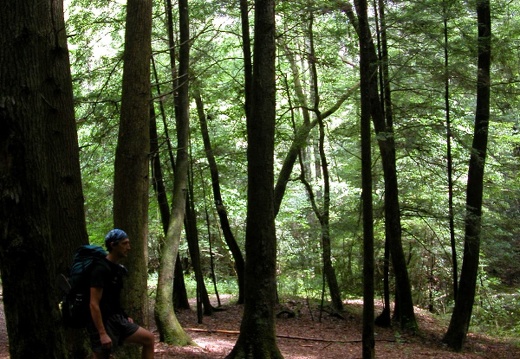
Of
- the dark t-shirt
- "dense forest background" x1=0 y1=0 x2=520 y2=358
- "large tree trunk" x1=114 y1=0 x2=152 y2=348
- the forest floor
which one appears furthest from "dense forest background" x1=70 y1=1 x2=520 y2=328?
the dark t-shirt

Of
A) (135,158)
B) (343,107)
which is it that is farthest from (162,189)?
(343,107)

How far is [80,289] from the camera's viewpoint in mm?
3961

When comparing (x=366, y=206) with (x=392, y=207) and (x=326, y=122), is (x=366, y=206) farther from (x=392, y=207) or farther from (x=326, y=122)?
(x=326, y=122)

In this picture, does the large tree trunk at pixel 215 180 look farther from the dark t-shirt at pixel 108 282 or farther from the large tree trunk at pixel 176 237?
the dark t-shirt at pixel 108 282

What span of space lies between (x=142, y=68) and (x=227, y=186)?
396 inches

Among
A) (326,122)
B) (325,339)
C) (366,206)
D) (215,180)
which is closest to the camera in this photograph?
(366,206)

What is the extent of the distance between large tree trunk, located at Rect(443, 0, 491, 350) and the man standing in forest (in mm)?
8449

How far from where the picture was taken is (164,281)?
7879mm

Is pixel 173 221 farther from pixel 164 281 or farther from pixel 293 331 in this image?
pixel 293 331

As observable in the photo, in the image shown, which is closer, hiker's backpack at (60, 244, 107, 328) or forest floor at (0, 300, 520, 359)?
hiker's backpack at (60, 244, 107, 328)

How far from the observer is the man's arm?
3.86 metres

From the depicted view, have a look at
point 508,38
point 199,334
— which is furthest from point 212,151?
point 508,38

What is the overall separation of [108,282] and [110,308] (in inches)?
10.9

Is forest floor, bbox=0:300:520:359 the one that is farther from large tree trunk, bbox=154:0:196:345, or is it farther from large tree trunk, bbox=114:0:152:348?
large tree trunk, bbox=114:0:152:348
